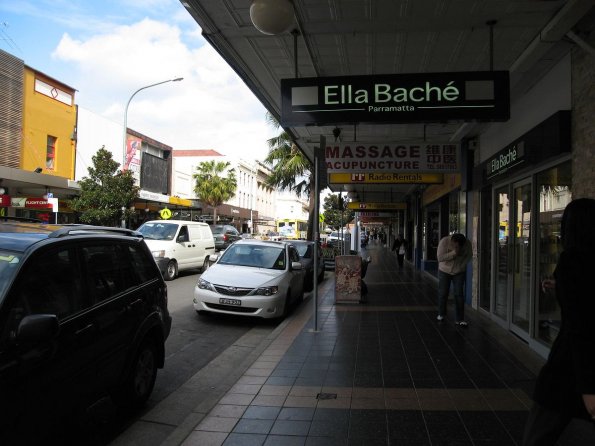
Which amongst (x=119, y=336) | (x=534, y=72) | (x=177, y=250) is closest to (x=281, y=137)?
(x=177, y=250)

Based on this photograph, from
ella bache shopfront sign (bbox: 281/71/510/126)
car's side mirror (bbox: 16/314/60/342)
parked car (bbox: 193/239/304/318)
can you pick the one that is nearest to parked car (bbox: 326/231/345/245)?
parked car (bbox: 193/239/304/318)

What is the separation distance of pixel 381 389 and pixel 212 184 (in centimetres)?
5037

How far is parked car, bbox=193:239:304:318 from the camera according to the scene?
8.95m

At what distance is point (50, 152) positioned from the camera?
2611 centimetres

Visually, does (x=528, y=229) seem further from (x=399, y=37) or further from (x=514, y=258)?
(x=399, y=37)

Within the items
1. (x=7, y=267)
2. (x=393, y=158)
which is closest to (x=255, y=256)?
(x=393, y=158)

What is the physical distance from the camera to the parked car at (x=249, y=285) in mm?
8953

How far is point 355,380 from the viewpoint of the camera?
5.36 m

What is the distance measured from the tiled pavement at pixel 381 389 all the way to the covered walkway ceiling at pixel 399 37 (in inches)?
113

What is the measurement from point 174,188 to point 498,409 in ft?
147

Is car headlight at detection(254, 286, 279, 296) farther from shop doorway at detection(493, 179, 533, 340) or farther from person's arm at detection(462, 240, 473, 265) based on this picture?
shop doorway at detection(493, 179, 533, 340)

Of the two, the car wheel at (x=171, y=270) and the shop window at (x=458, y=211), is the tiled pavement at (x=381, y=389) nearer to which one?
the shop window at (x=458, y=211)

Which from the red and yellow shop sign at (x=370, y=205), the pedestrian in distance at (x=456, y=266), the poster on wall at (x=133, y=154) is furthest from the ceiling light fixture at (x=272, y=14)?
the poster on wall at (x=133, y=154)

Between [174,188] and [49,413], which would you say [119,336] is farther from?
[174,188]
